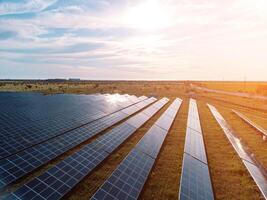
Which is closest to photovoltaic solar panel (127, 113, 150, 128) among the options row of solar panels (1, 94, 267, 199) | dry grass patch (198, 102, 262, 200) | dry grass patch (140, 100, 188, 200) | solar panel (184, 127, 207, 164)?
row of solar panels (1, 94, 267, 199)

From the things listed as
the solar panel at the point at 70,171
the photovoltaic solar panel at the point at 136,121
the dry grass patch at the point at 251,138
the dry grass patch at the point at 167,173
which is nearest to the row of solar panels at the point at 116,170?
the solar panel at the point at 70,171

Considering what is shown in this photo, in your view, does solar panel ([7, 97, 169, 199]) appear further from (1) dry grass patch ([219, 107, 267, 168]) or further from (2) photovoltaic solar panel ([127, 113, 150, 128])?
Answer: (1) dry grass patch ([219, 107, 267, 168])

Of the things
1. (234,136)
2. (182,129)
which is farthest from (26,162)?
(234,136)

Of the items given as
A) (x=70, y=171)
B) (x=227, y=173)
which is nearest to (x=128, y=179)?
(x=70, y=171)

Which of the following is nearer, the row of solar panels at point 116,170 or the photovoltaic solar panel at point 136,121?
the row of solar panels at point 116,170

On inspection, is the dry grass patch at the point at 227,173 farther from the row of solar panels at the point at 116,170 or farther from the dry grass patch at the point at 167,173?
the dry grass patch at the point at 167,173
